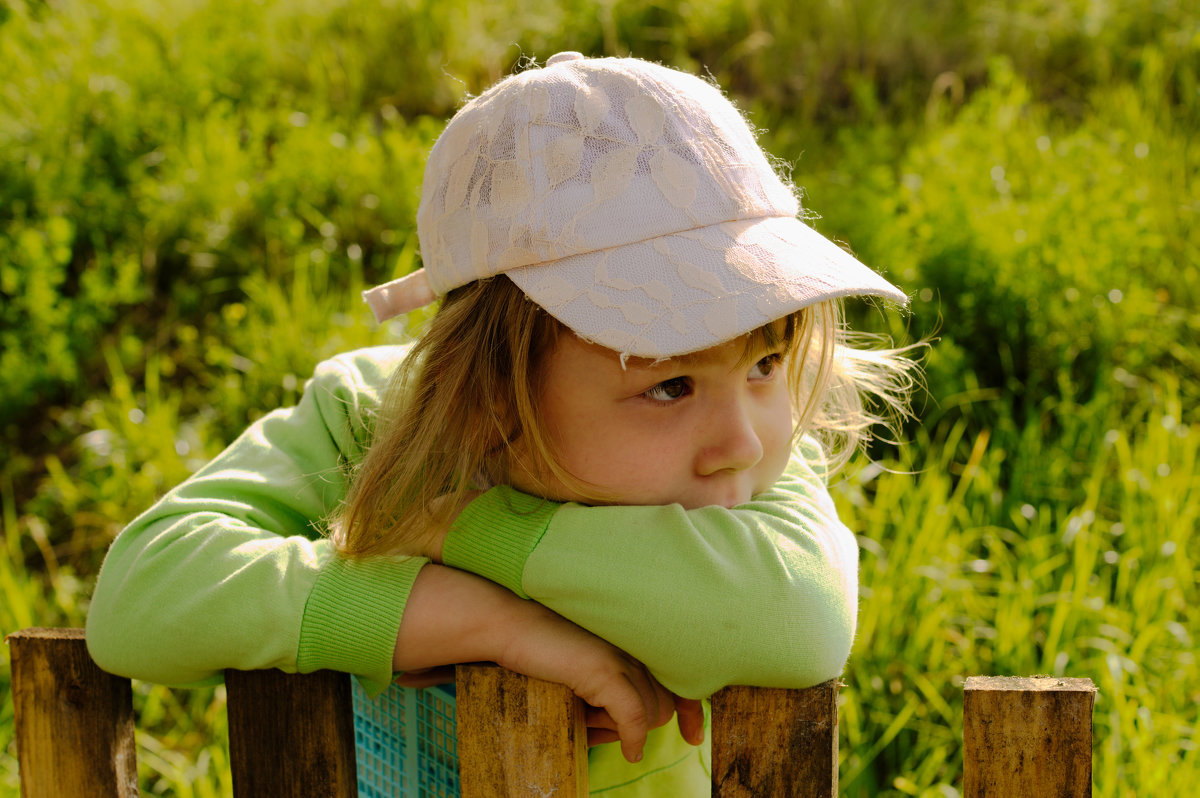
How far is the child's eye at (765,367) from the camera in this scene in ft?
4.48

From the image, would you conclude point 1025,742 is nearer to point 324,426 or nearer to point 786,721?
point 786,721

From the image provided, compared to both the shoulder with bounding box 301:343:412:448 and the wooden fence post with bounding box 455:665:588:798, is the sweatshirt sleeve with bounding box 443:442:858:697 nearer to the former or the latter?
the wooden fence post with bounding box 455:665:588:798

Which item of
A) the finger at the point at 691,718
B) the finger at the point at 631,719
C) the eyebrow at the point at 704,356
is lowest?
the finger at the point at 691,718

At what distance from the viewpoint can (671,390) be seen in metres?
1.28

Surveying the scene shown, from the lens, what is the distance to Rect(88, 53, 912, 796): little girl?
1159 mm

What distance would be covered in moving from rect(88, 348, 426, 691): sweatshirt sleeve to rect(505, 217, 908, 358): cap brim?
1.22 ft

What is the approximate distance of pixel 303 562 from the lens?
1246 mm

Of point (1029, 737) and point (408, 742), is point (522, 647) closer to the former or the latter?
point (408, 742)

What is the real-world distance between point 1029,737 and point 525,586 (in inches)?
22.1

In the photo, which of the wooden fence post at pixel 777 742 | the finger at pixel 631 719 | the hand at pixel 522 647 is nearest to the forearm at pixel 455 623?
the hand at pixel 522 647

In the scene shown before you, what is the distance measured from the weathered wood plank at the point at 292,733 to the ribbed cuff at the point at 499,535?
0.80ft

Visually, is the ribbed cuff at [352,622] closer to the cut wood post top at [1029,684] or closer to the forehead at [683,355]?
the forehead at [683,355]

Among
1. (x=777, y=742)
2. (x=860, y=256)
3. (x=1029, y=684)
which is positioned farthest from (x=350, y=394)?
(x=860, y=256)

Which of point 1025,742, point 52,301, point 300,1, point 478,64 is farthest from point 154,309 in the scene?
point 1025,742
